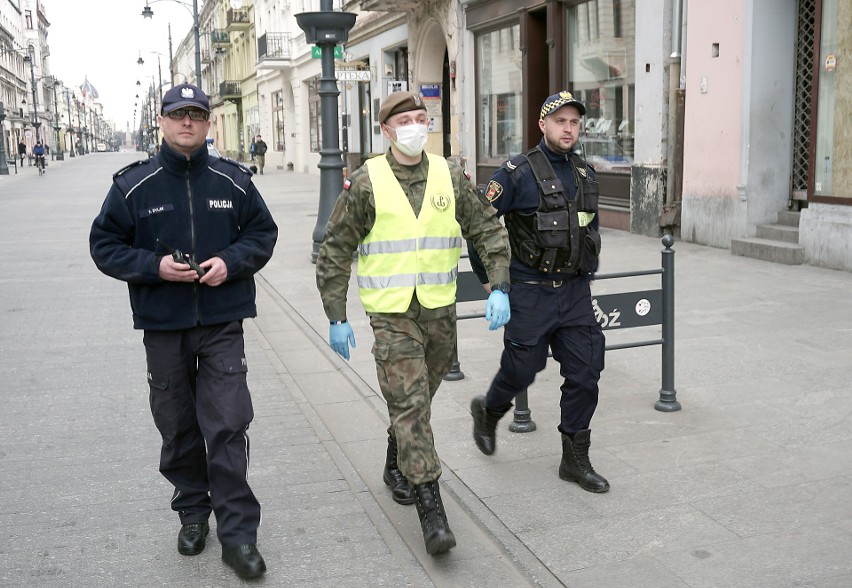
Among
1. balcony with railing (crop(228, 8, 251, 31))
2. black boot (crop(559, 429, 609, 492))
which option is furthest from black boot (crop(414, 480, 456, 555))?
balcony with railing (crop(228, 8, 251, 31))

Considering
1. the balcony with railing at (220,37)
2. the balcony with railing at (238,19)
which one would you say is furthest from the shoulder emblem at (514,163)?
the balcony with railing at (220,37)

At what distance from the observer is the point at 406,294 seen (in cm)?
387

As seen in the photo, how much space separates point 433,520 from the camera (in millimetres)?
3764

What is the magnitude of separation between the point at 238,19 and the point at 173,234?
56.1 metres

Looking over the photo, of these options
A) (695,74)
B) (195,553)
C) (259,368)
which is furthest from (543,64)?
(195,553)

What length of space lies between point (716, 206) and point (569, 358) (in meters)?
8.79

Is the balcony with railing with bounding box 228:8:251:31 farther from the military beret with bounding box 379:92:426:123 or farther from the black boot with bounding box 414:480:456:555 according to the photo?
the black boot with bounding box 414:480:456:555

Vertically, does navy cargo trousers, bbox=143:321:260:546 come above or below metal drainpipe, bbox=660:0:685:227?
below

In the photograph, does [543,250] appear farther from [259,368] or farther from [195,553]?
[259,368]

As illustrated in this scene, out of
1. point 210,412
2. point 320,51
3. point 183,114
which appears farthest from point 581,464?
point 320,51

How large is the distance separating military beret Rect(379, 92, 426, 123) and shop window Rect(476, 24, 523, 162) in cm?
1479

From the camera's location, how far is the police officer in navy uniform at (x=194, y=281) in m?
3.65

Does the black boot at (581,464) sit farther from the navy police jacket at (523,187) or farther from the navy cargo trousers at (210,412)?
the navy cargo trousers at (210,412)

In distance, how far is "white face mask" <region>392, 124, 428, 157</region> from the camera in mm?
3842
